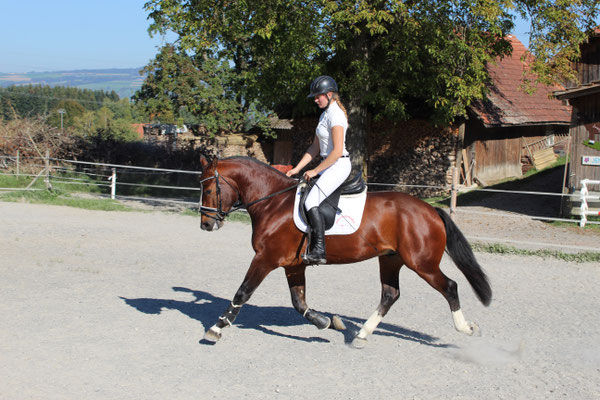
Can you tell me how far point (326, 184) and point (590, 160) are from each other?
1150 cm

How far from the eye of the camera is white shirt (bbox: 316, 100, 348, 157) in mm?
5348

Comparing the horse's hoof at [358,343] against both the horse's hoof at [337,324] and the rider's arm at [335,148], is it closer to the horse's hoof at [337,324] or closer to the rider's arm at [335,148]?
the horse's hoof at [337,324]

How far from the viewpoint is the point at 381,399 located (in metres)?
4.39

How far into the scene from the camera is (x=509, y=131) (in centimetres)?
2259

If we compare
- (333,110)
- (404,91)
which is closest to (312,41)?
(404,91)

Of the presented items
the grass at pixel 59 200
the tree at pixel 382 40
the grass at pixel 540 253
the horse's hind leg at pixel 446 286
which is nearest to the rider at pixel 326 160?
the horse's hind leg at pixel 446 286

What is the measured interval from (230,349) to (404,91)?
12564mm

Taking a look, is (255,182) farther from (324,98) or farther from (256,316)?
(256,316)

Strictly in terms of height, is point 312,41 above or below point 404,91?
above

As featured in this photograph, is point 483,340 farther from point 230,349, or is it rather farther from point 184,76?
point 184,76

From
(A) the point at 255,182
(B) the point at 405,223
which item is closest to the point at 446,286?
(B) the point at 405,223

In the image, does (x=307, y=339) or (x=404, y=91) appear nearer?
(x=307, y=339)

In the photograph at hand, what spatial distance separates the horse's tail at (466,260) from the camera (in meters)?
5.79

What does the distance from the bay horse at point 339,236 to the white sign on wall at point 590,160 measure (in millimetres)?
10401
